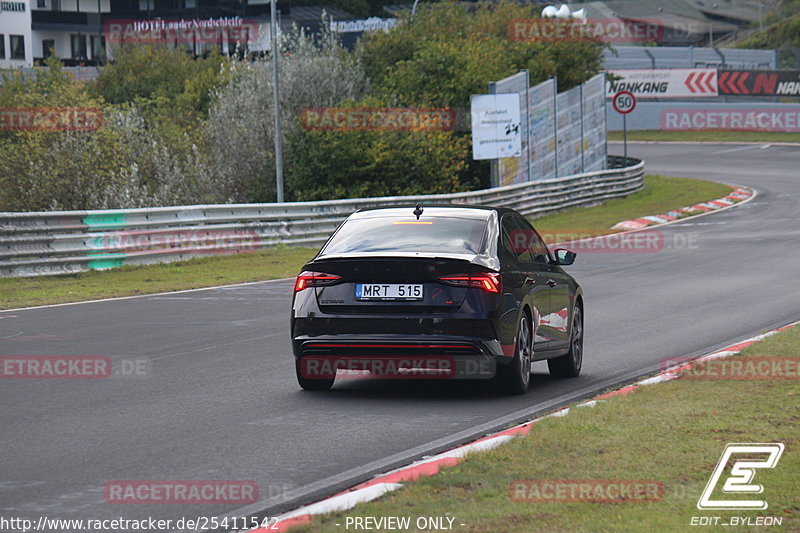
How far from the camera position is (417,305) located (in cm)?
952

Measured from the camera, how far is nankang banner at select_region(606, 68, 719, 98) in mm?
69000

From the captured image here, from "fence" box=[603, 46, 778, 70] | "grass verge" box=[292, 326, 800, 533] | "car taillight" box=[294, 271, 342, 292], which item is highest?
"fence" box=[603, 46, 778, 70]

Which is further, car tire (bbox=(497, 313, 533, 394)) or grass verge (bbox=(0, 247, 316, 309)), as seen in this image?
grass verge (bbox=(0, 247, 316, 309))

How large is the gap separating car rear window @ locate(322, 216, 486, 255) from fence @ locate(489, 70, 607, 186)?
87.9 ft

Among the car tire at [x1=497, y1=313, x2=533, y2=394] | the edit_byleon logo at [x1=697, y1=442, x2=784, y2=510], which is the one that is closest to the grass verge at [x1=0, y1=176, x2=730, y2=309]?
the car tire at [x1=497, y1=313, x2=533, y2=394]

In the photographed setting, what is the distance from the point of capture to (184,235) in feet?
79.9

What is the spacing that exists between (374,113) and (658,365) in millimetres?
27553

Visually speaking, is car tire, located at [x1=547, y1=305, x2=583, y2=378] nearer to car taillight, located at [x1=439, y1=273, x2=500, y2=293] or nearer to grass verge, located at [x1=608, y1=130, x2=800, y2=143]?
car taillight, located at [x1=439, y1=273, x2=500, y2=293]

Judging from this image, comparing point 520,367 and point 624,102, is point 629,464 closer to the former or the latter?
point 520,367

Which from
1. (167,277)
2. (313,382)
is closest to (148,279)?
(167,277)

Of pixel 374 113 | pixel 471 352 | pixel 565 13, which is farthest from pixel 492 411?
pixel 565 13

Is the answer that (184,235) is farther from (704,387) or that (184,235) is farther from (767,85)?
(767,85)

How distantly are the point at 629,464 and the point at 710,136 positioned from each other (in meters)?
64.3

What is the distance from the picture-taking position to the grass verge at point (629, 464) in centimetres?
554
